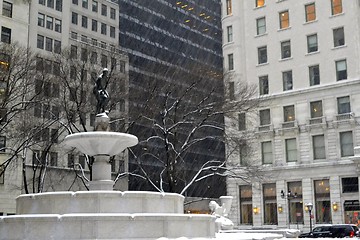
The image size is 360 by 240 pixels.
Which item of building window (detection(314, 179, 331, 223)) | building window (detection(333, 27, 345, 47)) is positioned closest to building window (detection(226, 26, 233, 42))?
building window (detection(333, 27, 345, 47))

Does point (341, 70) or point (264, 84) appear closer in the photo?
point (341, 70)

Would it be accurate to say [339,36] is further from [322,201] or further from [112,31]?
[112,31]

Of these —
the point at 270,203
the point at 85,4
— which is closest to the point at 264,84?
the point at 270,203

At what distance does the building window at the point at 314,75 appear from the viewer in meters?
57.9

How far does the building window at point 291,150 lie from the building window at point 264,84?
20.9 feet

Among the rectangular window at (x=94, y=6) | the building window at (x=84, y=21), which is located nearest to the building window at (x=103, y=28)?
the rectangular window at (x=94, y=6)

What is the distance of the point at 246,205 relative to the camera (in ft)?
200

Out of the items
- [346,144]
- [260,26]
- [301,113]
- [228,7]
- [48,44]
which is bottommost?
[346,144]

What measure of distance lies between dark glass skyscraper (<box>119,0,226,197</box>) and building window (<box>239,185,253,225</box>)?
21593 mm

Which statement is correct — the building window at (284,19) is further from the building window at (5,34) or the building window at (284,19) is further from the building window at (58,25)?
the building window at (5,34)

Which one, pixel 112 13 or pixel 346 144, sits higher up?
pixel 112 13

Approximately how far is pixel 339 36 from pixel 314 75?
4.62 meters

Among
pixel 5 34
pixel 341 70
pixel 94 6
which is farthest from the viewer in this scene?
pixel 94 6

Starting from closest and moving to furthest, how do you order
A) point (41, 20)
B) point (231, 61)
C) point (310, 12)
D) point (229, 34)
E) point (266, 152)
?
point (310, 12) < point (266, 152) < point (231, 61) < point (229, 34) < point (41, 20)
